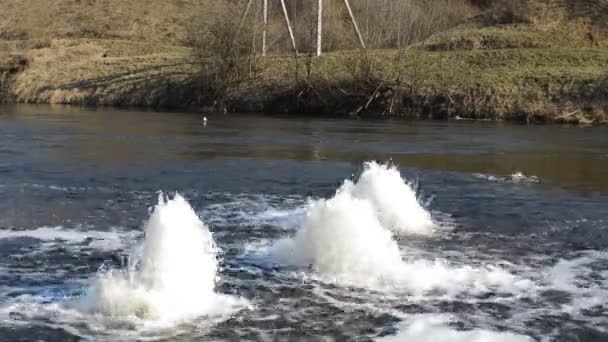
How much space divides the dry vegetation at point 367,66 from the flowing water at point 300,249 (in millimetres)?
19292

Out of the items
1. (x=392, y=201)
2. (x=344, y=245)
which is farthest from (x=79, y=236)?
(x=392, y=201)

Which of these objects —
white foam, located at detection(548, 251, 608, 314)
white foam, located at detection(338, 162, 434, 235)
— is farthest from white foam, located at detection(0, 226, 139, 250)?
white foam, located at detection(548, 251, 608, 314)

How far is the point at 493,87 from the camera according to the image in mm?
43844

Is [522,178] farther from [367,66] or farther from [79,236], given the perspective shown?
[367,66]

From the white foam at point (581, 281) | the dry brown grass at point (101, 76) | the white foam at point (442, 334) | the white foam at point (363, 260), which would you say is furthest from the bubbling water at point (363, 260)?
the dry brown grass at point (101, 76)

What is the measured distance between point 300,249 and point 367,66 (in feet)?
115

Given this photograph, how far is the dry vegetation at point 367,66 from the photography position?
43781 millimetres

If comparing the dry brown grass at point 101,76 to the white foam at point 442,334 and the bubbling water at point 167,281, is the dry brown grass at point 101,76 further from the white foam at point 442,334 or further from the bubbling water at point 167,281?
the white foam at point 442,334

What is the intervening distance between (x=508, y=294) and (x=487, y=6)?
82.2 m

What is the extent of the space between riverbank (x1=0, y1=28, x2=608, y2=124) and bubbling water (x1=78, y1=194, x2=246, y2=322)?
113 ft

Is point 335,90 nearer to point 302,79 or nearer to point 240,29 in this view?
point 302,79

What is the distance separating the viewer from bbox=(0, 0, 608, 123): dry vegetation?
43.8m

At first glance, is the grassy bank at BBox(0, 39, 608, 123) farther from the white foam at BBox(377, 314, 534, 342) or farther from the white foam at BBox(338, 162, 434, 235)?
the white foam at BBox(377, 314, 534, 342)

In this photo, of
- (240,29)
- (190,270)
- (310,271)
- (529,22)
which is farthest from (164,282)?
(529,22)
